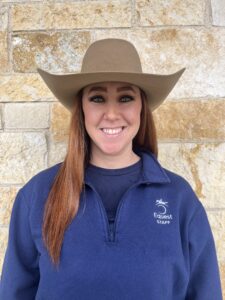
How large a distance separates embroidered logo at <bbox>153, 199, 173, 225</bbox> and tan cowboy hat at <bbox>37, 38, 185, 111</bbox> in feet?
1.43

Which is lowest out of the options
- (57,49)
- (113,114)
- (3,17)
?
(113,114)

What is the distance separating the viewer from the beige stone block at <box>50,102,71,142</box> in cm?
207

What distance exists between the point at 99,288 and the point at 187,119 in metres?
1.06

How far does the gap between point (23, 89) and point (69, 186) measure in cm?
79

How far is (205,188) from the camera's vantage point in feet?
6.78

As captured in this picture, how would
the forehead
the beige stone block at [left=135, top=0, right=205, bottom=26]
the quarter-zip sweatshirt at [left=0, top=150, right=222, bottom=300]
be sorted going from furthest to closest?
the beige stone block at [left=135, top=0, right=205, bottom=26], the forehead, the quarter-zip sweatshirt at [left=0, top=150, right=222, bottom=300]

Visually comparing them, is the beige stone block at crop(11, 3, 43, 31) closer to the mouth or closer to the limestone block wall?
the limestone block wall

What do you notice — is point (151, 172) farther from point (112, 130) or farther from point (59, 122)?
point (59, 122)

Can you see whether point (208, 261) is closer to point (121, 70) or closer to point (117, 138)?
point (117, 138)

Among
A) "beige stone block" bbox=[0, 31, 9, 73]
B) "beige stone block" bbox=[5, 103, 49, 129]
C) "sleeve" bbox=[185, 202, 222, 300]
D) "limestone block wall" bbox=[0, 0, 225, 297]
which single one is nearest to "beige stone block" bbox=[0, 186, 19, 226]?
"limestone block wall" bbox=[0, 0, 225, 297]

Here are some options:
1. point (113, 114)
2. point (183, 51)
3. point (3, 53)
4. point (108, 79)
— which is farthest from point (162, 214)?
point (3, 53)

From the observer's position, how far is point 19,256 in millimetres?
1532

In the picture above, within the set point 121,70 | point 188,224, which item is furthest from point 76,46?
point 188,224

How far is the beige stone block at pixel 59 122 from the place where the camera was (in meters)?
2.07
